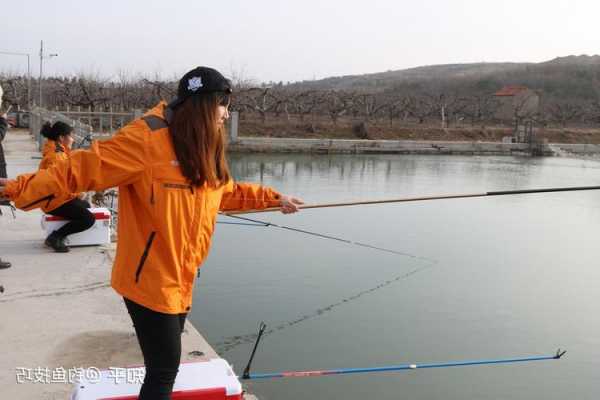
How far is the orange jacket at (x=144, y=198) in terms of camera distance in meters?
1.89

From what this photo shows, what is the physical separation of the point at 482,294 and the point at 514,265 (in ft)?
5.55

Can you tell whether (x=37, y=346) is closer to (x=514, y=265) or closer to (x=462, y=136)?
(x=514, y=265)

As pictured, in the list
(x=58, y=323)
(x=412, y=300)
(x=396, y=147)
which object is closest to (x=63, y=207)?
(x=58, y=323)

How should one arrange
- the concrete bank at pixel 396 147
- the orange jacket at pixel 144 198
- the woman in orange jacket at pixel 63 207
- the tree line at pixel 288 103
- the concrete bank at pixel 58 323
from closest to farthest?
1. the orange jacket at pixel 144 198
2. the concrete bank at pixel 58 323
3. the woman in orange jacket at pixel 63 207
4. the concrete bank at pixel 396 147
5. the tree line at pixel 288 103

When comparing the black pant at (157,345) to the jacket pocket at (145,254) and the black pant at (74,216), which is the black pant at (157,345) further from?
the black pant at (74,216)

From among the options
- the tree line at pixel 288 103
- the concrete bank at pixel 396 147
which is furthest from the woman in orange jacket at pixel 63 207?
the tree line at pixel 288 103

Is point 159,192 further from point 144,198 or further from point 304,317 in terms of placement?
point 304,317

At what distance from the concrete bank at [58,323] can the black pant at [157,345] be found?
100cm

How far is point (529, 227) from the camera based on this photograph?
11148mm

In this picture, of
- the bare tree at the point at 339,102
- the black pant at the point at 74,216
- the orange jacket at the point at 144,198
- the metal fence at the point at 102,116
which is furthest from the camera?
the bare tree at the point at 339,102

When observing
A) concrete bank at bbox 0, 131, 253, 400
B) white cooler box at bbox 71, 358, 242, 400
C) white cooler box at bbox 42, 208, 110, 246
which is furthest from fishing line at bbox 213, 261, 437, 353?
white cooler box at bbox 71, 358, 242, 400

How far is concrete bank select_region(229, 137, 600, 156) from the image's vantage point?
26.6 metres

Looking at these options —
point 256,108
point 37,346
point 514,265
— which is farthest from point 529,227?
point 256,108

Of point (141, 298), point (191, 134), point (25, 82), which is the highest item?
point (25, 82)
